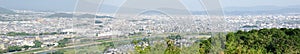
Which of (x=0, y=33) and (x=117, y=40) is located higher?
(x=117, y=40)

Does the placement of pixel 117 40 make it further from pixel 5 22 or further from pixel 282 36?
pixel 5 22

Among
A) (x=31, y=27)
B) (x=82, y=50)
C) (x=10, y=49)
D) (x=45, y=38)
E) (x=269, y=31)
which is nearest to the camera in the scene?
(x=82, y=50)

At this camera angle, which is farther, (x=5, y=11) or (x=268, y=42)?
(x=5, y=11)

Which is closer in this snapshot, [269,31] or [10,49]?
[269,31]

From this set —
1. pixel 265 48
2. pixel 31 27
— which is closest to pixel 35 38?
pixel 31 27

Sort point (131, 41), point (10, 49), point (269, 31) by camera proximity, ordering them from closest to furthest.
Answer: point (131, 41) → point (269, 31) → point (10, 49)

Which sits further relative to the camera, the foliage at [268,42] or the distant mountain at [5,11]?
the distant mountain at [5,11]

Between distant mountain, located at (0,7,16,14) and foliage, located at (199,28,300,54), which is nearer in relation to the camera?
foliage, located at (199,28,300,54)

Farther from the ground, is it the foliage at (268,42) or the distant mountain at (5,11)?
the foliage at (268,42)

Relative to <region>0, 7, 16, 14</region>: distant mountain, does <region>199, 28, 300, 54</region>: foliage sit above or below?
above

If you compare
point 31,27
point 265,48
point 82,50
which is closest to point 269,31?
point 265,48

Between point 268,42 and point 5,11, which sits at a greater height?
point 268,42
